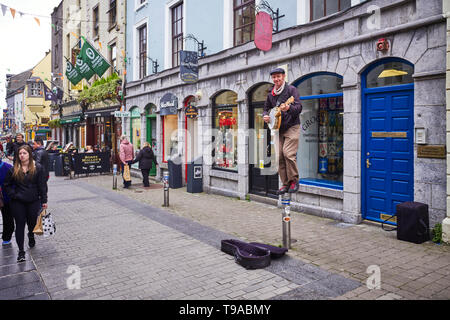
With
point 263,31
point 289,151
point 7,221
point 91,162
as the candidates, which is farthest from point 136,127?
point 289,151

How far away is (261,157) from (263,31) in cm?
356

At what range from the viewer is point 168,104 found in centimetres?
1472

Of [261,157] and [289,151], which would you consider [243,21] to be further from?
[289,151]

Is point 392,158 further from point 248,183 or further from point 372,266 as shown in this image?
point 248,183

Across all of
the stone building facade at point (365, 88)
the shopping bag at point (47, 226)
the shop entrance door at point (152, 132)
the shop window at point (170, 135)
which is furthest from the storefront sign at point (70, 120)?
the shopping bag at point (47, 226)

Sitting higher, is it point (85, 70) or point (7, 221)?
point (85, 70)

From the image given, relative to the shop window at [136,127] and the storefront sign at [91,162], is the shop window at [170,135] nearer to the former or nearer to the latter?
the shop window at [136,127]

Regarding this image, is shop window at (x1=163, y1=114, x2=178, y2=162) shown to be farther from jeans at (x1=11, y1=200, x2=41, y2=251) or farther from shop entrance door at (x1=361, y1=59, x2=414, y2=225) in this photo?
jeans at (x1=11, y1=200, x2=41, y2=251)

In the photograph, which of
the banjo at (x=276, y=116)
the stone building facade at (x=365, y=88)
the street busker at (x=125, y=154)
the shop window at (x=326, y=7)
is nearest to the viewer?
the banjo at (x=276, y=116)

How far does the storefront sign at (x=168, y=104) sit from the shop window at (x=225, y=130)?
8.14ft

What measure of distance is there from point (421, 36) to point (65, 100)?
28925 mm

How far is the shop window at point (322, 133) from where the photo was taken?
27.9ft

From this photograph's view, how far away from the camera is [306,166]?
940 centimetres
